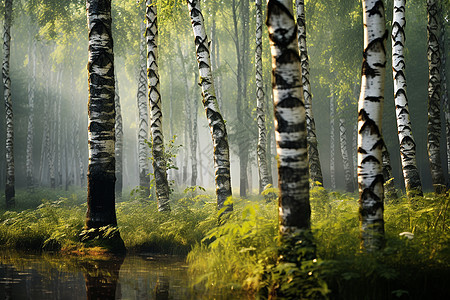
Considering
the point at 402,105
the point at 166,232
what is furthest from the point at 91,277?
the point at 402,105

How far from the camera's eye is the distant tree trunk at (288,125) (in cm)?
436

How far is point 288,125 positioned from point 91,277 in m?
3.57

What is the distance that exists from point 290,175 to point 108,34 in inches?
222

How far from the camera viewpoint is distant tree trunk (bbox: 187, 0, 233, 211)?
8633mm

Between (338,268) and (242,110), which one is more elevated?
(242,110)

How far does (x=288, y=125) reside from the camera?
175 inches

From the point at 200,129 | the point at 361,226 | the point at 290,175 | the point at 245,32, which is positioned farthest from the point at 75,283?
the point at 200,129

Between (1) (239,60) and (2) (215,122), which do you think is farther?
(1) (239,60)

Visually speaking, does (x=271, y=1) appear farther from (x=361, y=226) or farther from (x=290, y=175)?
(x=361, y=226)

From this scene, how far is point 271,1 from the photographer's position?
4.48m

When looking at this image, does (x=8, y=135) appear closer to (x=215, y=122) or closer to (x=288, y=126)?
(x=215, y=122)

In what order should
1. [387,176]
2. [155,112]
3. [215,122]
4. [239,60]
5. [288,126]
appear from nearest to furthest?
[288,126], [215,122], [387,176], [155,112], [239,60]

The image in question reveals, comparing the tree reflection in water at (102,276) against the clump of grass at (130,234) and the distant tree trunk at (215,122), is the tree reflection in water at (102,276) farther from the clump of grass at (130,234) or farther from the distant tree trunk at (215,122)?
the distant tree trunk at (215,122)

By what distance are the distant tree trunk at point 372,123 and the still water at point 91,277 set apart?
2.40 m
